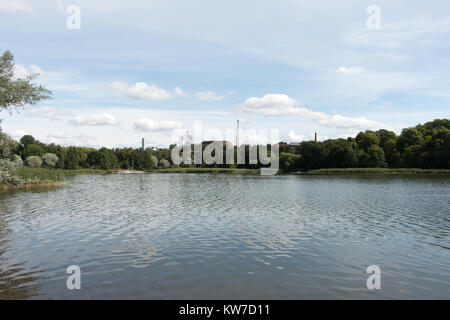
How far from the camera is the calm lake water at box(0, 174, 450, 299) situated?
927 centimetres

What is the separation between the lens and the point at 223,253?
12.8 metres

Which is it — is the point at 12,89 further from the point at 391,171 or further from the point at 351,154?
the point at 351,154

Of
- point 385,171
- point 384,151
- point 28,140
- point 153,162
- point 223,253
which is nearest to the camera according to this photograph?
point 223,253

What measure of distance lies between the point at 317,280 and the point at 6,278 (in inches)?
361

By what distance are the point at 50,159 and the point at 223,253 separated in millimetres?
137473

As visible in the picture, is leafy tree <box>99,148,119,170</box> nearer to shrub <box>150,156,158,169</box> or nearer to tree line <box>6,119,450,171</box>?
tree line <box>6,119,450,171</box>

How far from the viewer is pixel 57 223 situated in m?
18.5

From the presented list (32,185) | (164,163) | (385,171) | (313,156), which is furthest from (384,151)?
(32,185)

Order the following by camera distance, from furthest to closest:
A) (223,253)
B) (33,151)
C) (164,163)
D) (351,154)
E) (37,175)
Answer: (164,163) → (33,151) → (351,154) → (37,175) → (223,253)

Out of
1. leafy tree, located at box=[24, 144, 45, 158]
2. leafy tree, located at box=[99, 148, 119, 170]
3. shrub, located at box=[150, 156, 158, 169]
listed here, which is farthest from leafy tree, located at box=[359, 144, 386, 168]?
leafy tree, located at box=[24, 144, 45, 158]

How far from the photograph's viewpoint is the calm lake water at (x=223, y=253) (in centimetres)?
927

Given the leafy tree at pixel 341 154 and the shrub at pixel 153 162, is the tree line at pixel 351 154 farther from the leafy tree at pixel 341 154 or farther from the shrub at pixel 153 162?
the shrub at pixel 153 162
